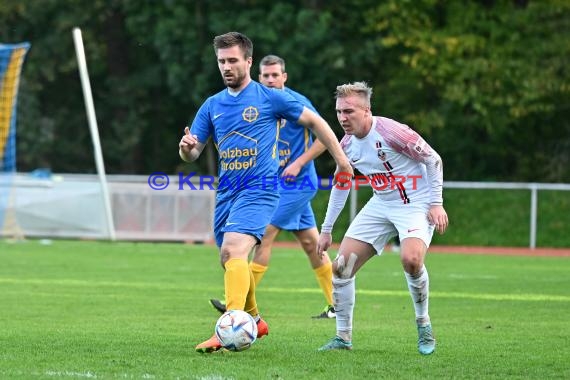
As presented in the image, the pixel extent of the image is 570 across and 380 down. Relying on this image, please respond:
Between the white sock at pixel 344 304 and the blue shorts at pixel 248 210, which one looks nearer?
the blue shorts at pixel 248 210

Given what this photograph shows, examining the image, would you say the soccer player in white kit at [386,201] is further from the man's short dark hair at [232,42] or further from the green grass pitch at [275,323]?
the man's short dark hair at [232,42]

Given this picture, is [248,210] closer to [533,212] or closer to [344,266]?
[344,266]

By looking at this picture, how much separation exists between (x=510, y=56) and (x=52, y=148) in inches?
571

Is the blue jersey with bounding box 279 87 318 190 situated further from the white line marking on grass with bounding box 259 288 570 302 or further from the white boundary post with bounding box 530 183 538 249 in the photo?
the white boundary post with bounding box 530 183 538 249

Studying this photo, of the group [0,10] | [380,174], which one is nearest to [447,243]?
[0,10]

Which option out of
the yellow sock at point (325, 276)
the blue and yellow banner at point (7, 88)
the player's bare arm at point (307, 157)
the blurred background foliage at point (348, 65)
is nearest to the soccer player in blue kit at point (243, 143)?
the player's bare arm at point (307, 157)

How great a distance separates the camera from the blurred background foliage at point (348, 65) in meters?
30.1

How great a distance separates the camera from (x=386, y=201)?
25.4ft

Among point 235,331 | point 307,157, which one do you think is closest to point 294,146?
point 307,157

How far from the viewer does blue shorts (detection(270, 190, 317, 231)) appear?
10.6 m

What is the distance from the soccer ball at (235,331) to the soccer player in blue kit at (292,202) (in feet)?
10.1

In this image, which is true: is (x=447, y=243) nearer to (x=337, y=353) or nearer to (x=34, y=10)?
(x=34, y=10)

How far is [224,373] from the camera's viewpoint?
628 centimetres

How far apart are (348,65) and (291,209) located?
2180 centimetres
